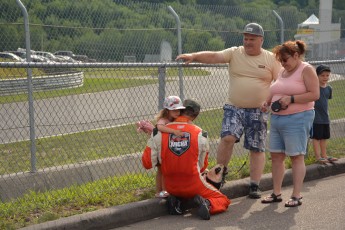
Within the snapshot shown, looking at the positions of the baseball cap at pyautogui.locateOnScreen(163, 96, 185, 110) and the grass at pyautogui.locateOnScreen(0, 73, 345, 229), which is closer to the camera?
the grass at pyautogui.locateOnScreen(0, 73, 345, 229)

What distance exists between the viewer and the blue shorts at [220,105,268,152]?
23.6 ft

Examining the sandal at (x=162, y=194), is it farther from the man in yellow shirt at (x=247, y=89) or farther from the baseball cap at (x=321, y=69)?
the baseball cap at (x=321, y=69)

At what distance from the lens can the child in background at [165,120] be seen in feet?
21.9

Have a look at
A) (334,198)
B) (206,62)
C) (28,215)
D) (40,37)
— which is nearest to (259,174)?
(334,198)

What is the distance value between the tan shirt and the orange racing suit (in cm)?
74

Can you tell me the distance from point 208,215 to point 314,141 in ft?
9.51

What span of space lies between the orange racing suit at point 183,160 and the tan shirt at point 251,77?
738mm

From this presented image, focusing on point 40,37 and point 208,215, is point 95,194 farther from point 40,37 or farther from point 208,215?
point 40,37

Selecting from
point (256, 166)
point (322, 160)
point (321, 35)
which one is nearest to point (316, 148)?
point (322, 160)

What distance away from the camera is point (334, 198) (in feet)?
24.1

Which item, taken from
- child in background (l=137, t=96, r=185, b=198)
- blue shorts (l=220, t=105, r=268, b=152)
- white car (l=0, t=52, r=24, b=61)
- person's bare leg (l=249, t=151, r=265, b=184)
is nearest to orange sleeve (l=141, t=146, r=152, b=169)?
child in background (l=137, t=96, r=185, b=198)

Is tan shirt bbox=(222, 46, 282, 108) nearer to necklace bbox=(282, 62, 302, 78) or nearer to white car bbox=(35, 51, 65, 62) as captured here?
necklace bbox=(282, 62, 302, 78)

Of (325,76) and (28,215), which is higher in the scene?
(325,76)

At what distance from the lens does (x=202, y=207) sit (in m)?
6.53
